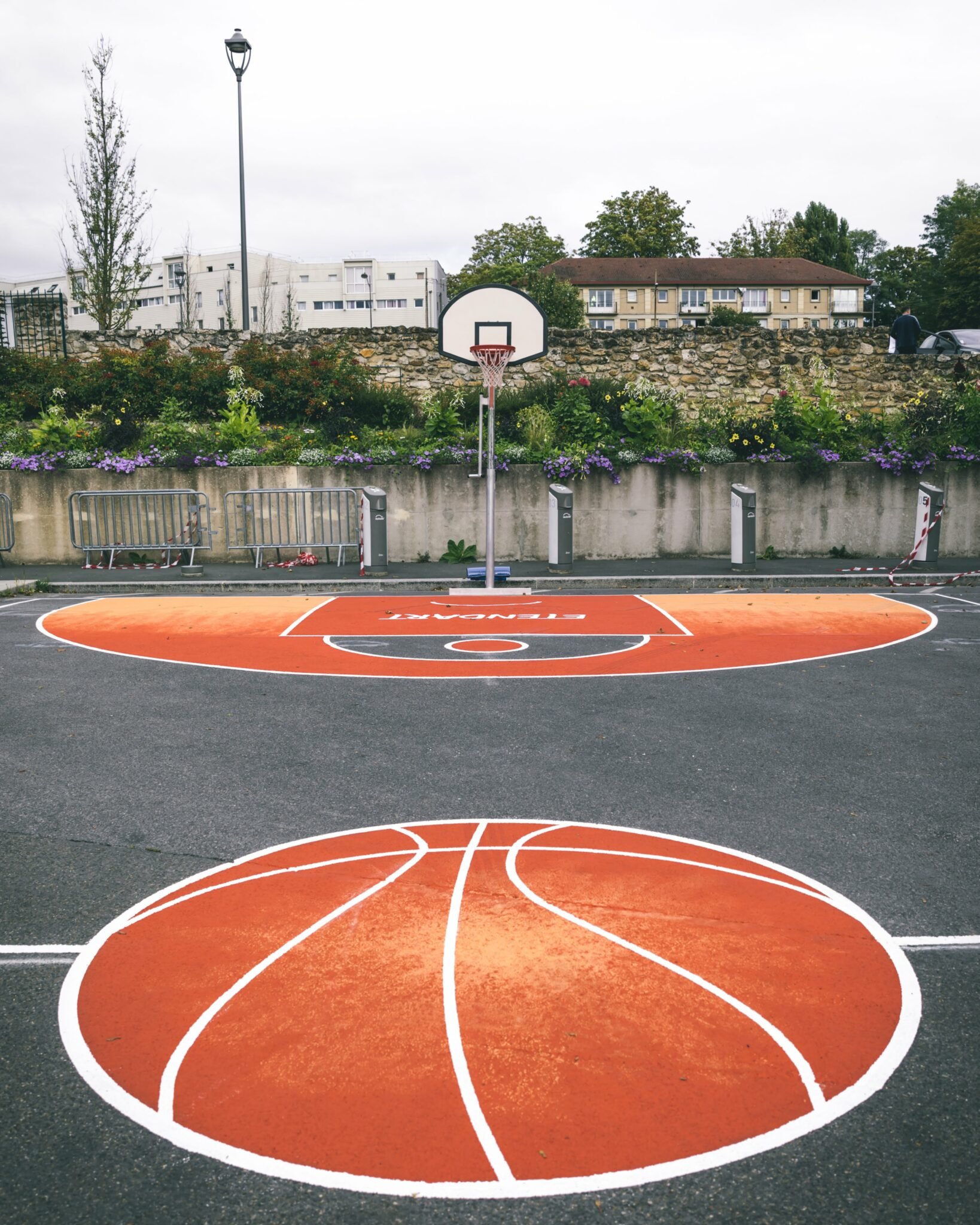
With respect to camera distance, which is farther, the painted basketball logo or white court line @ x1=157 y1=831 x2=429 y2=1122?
white court line @ x1=157 y1=831 x2=429 y2=1122

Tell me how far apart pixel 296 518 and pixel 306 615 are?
19.0 feet

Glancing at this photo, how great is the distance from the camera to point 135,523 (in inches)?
766

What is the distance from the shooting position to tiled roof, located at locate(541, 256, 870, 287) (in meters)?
79.1

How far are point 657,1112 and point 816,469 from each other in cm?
1821

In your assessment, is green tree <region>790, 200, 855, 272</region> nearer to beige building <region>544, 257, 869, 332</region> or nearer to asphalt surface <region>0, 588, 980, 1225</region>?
beige building <region>544, 257, 869, 332</region>

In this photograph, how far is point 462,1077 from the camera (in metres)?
3.36

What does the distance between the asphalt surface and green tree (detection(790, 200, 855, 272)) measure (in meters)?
92.7

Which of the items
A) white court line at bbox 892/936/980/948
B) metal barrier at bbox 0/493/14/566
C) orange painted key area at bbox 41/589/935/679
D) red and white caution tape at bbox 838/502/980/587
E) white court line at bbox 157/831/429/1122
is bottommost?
white court line at bbox 892/936/980/948

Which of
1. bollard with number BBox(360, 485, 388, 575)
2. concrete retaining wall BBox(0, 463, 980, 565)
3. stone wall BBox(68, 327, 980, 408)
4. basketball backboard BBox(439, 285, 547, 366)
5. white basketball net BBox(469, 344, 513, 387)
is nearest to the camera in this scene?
white basketball net BBox(469, 344, 513, 387)

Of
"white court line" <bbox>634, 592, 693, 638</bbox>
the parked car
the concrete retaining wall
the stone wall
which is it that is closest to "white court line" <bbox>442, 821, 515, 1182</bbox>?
"white court line" <bbox>634, 592, 693, 638</bbox>

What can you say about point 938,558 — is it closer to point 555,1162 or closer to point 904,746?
point 904,746

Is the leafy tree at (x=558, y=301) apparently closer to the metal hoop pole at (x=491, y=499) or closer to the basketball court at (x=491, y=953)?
the metal hoop pole at (x=491, y=499)

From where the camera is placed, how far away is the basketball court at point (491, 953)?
2967 millimetres

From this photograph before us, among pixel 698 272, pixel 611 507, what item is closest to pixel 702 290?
pixel 698 272
